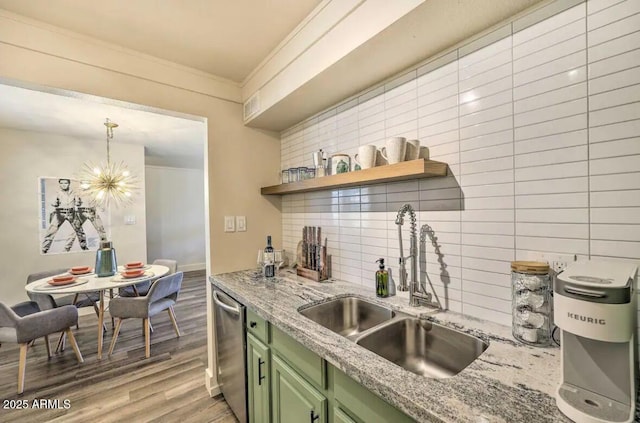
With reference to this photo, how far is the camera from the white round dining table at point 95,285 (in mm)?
2381

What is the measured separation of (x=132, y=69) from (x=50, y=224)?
3.11 metres

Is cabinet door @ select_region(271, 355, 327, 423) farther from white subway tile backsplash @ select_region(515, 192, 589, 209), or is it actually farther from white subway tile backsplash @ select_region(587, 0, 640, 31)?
white subway tile backsplash @ select_region(587, 0, 640, 31)

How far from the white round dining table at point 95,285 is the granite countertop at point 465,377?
2187mm

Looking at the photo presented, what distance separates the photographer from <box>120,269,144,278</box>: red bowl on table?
2.79 meters

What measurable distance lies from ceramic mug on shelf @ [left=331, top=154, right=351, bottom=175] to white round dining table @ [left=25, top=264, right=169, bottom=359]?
2391 mm

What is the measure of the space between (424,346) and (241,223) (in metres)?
1.53

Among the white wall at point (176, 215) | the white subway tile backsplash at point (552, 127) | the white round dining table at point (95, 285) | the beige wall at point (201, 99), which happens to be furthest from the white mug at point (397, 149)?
the white wall at point (176, 215)

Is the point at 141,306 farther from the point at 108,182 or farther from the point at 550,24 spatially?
the point at 550,24

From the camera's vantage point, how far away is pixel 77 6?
1291mm

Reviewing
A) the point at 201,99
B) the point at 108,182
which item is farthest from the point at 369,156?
the point at 108,182

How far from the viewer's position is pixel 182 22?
1414mm

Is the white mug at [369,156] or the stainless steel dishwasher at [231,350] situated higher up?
the white mug at [369,156]

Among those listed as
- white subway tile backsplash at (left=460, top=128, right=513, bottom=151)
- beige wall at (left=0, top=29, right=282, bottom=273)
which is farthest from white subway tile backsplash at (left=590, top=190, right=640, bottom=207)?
beige wall at (left=0, top=29, right=282, bottom=273)

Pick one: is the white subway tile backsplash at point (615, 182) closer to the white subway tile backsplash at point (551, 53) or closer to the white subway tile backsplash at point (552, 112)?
the white subway tile backsplash at point (552, 112)
